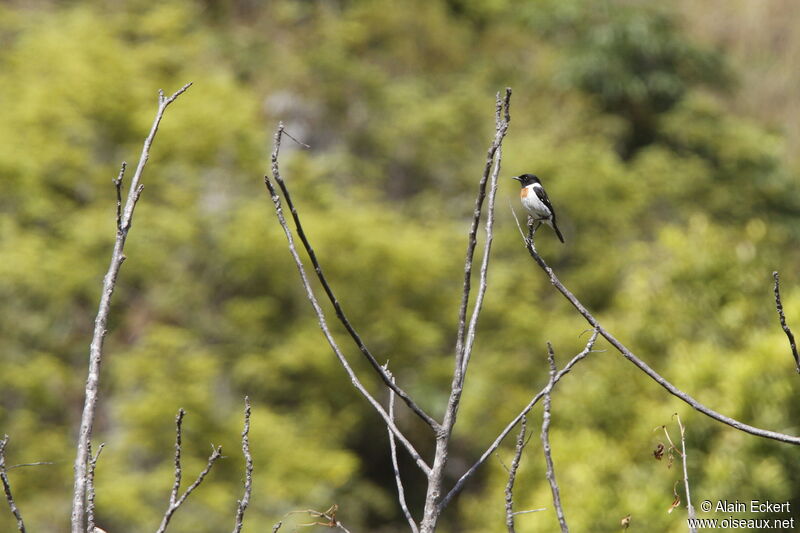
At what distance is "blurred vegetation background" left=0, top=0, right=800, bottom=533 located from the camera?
9578 mm

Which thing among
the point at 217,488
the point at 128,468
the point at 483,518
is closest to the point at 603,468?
the point at 483,518

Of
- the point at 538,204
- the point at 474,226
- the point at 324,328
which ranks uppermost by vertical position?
the point at 538,204

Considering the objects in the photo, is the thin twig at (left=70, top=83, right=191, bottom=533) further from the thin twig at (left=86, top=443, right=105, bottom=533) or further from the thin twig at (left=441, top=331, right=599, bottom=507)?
the thin twig at (left=441, top=331, right=599, bottom=507)

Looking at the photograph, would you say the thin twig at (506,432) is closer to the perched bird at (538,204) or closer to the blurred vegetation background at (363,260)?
the perched bird at (538,204)

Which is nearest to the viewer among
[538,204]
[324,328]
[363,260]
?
[324,328]

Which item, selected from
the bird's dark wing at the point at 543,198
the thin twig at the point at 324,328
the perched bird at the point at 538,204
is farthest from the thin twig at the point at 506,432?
the bird's dark wing at the point at 543,198

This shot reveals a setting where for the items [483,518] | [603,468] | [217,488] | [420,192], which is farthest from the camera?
[420,192]

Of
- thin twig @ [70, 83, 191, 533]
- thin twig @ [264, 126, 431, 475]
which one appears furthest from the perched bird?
thin twig @ [70, 83, 191, 533]

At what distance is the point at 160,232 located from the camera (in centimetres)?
1465

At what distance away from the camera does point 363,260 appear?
15.9m

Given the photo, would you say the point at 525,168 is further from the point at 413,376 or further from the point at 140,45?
the point at 140,45

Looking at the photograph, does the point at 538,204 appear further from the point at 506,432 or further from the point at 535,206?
the point at 506,432

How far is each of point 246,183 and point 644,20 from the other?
11.7 meters

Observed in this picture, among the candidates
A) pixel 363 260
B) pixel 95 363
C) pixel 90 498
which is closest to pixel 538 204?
pixel 95 363
